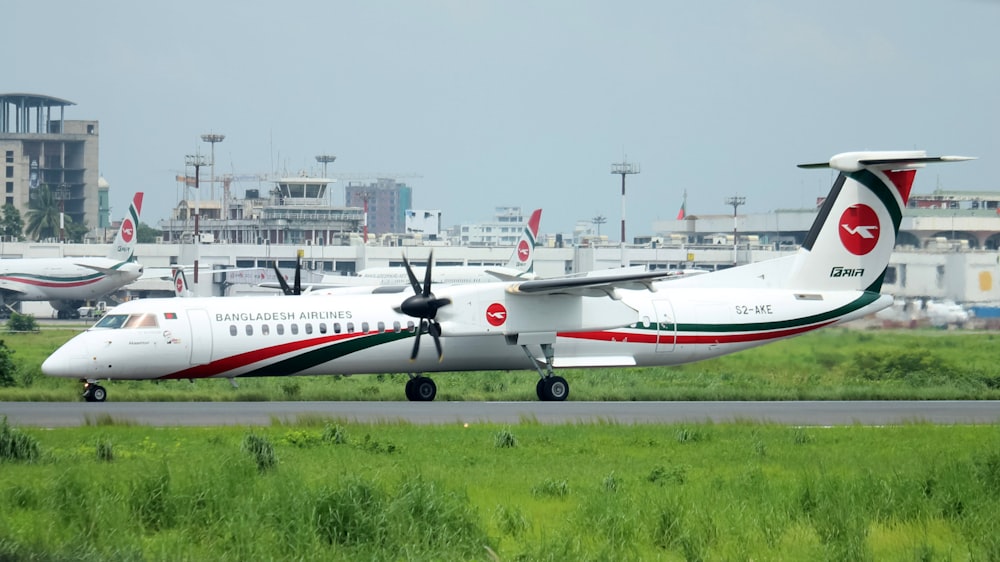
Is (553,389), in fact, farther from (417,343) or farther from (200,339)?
(200,339)

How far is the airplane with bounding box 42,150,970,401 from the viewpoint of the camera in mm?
27828

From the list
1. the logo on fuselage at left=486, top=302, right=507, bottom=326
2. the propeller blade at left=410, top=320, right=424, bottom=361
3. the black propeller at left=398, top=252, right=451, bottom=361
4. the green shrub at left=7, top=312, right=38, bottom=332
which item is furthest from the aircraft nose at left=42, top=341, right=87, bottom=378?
the green shrub at left=7, top=312, right=38, bottom=332

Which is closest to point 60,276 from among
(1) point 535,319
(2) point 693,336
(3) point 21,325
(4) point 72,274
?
(4) point 72,274

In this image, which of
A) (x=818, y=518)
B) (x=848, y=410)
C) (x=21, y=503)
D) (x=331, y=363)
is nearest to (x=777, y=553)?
(x=818, y=518)

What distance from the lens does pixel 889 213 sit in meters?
32.2

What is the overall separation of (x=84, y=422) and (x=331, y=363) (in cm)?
727

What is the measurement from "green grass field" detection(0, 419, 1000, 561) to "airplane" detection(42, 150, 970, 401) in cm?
683

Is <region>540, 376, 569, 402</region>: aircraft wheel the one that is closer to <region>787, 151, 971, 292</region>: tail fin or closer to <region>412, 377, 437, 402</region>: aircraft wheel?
<region>412, 377, 437, 402</region>: aircraft wheel

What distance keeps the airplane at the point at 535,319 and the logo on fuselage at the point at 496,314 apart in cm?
2

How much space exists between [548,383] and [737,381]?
9306 millimetres

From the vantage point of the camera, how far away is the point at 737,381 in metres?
37.5

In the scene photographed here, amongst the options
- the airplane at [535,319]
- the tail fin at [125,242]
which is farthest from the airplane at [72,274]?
the airplane at [535,319]

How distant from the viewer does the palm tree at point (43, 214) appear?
150875mm

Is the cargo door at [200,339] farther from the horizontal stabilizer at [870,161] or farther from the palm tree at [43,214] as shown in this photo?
the palm tree at [43,214]
